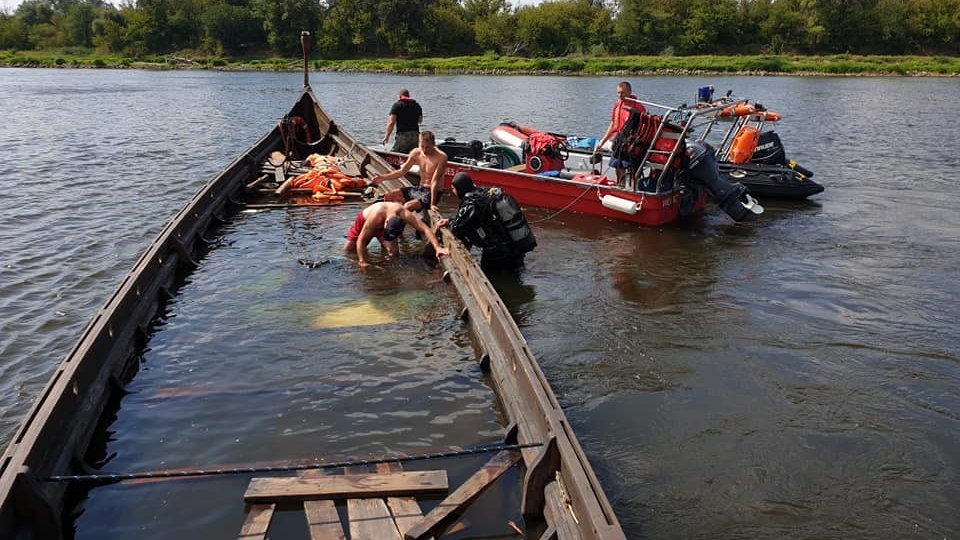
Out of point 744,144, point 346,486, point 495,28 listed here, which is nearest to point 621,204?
point 744,144

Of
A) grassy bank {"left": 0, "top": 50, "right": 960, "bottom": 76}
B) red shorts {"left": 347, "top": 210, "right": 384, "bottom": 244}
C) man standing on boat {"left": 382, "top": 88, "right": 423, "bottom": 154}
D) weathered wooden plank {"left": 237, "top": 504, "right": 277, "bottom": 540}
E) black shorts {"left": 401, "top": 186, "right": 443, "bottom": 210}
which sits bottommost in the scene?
weathered wooden plank {"left": 237, "top": 504, "right": 277, "bottom": 540}

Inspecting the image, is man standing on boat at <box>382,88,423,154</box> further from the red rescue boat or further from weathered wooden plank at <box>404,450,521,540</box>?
weathered wooden plank at <box>404,450,521,540</box>

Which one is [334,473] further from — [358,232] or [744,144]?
[744,144]

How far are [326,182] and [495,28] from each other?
251 feet

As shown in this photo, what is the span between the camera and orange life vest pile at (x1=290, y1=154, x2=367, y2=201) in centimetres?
1366

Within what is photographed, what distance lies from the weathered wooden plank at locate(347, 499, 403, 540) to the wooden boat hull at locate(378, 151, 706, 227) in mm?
8286

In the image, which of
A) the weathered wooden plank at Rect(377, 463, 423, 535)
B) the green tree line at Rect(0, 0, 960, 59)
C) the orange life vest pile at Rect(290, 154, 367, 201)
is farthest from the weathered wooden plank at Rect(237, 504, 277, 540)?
the green tree line at Rect(0, 0, 960, 59)

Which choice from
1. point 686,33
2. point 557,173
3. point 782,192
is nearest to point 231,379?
point 557,173

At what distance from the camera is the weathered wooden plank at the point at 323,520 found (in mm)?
4402

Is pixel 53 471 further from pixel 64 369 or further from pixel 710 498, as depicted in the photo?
pixel 710 498

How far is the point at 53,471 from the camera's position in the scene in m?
4.63

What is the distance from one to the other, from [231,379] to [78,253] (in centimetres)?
593

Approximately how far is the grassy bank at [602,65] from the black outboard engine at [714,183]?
48.1 metres

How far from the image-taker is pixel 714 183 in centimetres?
1213
